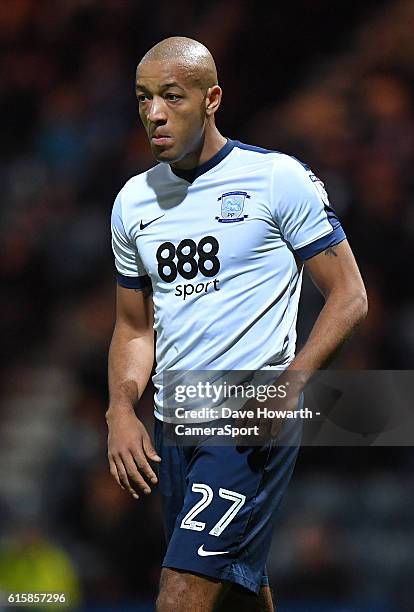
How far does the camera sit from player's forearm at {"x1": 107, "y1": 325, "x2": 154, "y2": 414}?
12.6 feet

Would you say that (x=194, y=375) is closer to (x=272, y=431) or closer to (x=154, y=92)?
(x=272, y=431)

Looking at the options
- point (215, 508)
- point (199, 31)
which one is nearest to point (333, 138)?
point (199, 31)

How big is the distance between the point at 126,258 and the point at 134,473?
79 centimetres

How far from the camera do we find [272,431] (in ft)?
11.0

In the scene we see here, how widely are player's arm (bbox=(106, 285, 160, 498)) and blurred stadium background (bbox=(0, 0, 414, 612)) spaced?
2.64 meters

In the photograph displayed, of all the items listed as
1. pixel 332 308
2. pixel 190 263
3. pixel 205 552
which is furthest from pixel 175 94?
pixel 205 552

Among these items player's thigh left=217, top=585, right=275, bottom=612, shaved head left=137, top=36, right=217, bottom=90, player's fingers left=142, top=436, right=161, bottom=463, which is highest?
shaved head left=137, top=36, right=217, bottom=90

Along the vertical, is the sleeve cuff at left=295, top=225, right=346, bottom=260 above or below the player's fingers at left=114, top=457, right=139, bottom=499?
above

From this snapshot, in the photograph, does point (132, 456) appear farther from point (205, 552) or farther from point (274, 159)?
point (274, 159)

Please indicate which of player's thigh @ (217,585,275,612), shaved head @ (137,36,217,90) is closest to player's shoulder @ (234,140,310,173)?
shaved head @ (137,36,217,90)

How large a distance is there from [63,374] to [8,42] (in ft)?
8.63

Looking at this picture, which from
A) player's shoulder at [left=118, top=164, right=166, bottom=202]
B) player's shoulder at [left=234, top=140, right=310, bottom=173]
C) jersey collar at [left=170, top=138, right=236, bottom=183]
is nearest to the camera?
player's shoulder at [left=234, top=140, right=310, bottom=173]

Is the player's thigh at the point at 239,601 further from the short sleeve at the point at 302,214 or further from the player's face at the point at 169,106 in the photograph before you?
the player's face at the point at 169,106

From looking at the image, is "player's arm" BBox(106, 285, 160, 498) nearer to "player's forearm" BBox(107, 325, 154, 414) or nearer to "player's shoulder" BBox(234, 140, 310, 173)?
"player's forearm" BBox(107, 325, 154, 414)
